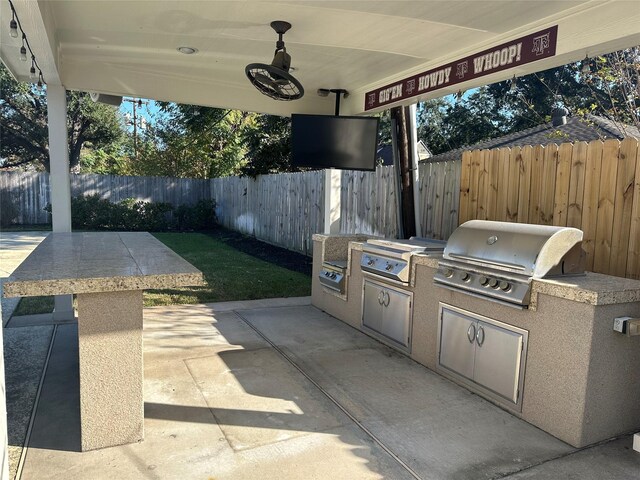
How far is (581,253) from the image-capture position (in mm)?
3123

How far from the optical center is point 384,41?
4266mm

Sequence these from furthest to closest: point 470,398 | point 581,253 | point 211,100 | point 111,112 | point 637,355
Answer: point 111,112, point 211,100, point 470,398, point 581,253, point 637,355

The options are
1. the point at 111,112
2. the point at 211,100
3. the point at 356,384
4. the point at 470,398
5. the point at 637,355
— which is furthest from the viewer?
the point at 111,112

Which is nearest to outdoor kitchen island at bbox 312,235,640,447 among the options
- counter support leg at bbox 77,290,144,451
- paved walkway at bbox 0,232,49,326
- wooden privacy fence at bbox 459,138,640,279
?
wooden privacy fence at bbox 459,138,640,279

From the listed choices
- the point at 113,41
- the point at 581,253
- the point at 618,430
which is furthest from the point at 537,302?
the point at 113,41

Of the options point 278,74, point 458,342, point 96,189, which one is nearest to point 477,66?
point 278,74

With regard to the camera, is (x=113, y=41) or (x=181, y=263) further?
(x=113, y=41)

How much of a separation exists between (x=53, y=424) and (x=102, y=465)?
0.65m

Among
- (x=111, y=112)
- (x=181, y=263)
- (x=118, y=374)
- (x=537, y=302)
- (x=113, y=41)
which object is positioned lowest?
(x=118, y=374)

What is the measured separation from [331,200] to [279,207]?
12.6 feet

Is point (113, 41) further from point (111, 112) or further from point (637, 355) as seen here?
point (111, 112)

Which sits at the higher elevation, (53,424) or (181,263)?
(181,263)

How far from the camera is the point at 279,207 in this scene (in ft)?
35.8

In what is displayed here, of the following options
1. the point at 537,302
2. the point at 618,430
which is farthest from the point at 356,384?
the point at 618,430
